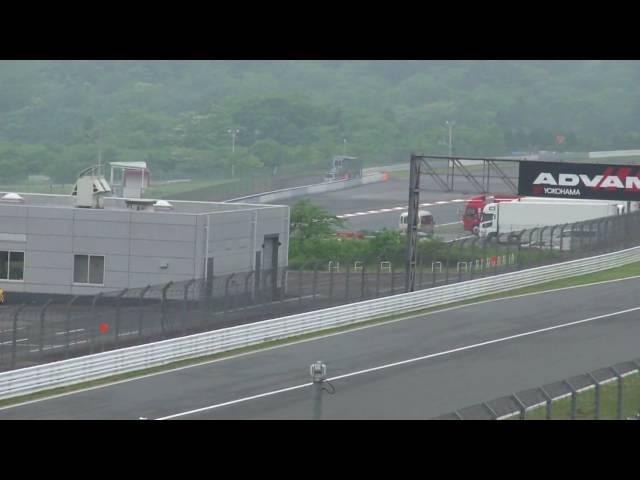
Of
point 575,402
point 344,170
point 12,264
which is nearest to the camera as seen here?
point 575,402

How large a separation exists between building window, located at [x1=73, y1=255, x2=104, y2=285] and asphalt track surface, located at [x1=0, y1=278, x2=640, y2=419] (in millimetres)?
9758

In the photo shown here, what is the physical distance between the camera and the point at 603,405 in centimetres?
2252

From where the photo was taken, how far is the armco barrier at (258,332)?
1017 inches

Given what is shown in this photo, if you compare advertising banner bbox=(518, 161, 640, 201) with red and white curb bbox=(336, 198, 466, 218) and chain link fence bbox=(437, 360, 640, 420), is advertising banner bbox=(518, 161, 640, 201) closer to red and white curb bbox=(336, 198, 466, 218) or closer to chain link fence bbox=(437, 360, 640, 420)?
chain link fence bbox=(437, 360, 640, 420)

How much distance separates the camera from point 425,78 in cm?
16312

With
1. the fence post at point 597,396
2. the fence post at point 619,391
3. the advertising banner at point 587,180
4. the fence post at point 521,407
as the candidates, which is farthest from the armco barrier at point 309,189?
the fence post at point 521,407

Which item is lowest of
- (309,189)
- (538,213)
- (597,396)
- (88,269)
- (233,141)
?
(597,396)

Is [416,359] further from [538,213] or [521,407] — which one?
[538,213]

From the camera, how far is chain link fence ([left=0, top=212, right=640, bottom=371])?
27219 millimetres

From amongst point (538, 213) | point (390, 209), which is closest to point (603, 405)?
point (538, 213)

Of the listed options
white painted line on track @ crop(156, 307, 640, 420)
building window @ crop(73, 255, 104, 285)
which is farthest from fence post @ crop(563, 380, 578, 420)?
building window @ crop(73, 255, 104, 285)

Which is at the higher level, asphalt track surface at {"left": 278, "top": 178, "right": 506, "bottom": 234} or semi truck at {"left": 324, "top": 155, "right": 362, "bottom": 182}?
semi truck at {"left": 324, "top": 155, "right": 362, "bottom": 182}

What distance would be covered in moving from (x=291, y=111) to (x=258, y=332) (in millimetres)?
104310

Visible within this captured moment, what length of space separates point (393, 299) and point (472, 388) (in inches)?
429
